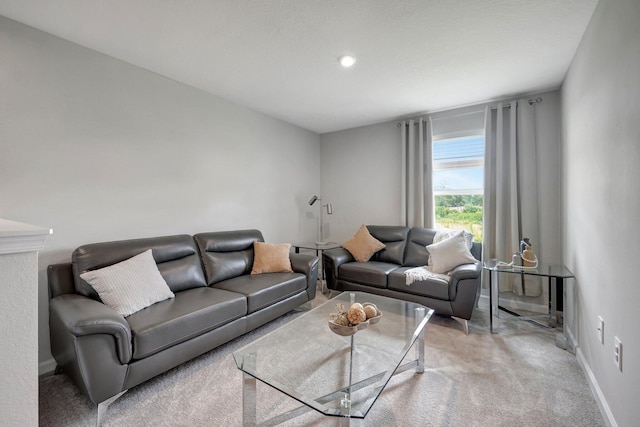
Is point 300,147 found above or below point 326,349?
above

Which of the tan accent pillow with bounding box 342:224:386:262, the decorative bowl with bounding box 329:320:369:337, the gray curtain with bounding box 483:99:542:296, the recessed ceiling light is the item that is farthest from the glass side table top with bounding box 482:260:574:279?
the recessed ceiling light

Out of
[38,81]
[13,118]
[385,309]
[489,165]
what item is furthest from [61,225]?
[489,165]

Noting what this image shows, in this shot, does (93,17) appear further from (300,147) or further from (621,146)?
(621,146)

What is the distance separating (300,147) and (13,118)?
3.19 metres

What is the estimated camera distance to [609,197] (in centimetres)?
157

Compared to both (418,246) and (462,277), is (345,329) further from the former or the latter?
(418,246)

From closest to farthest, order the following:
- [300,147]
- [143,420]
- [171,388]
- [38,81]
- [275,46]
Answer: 1. [143,420]
2. [171,388]
3. [38,81]
4. [275,46]
5. [300,147]

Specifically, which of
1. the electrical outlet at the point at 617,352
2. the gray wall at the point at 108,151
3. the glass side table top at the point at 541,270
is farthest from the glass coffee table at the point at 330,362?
the gray wall at the point at 108,151

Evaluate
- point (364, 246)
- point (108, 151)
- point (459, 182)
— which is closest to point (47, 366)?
point (108, 151)

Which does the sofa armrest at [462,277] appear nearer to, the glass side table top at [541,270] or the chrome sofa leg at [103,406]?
the glass side table top at [541,270]

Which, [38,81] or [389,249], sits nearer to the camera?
[38,81]

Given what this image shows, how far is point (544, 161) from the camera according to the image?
315 cm

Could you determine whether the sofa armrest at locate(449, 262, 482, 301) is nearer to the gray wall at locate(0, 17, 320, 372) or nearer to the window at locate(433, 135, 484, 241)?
the window at locate(433, 135, 484, 241)

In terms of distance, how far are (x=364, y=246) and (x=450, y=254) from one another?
3.70 feet
